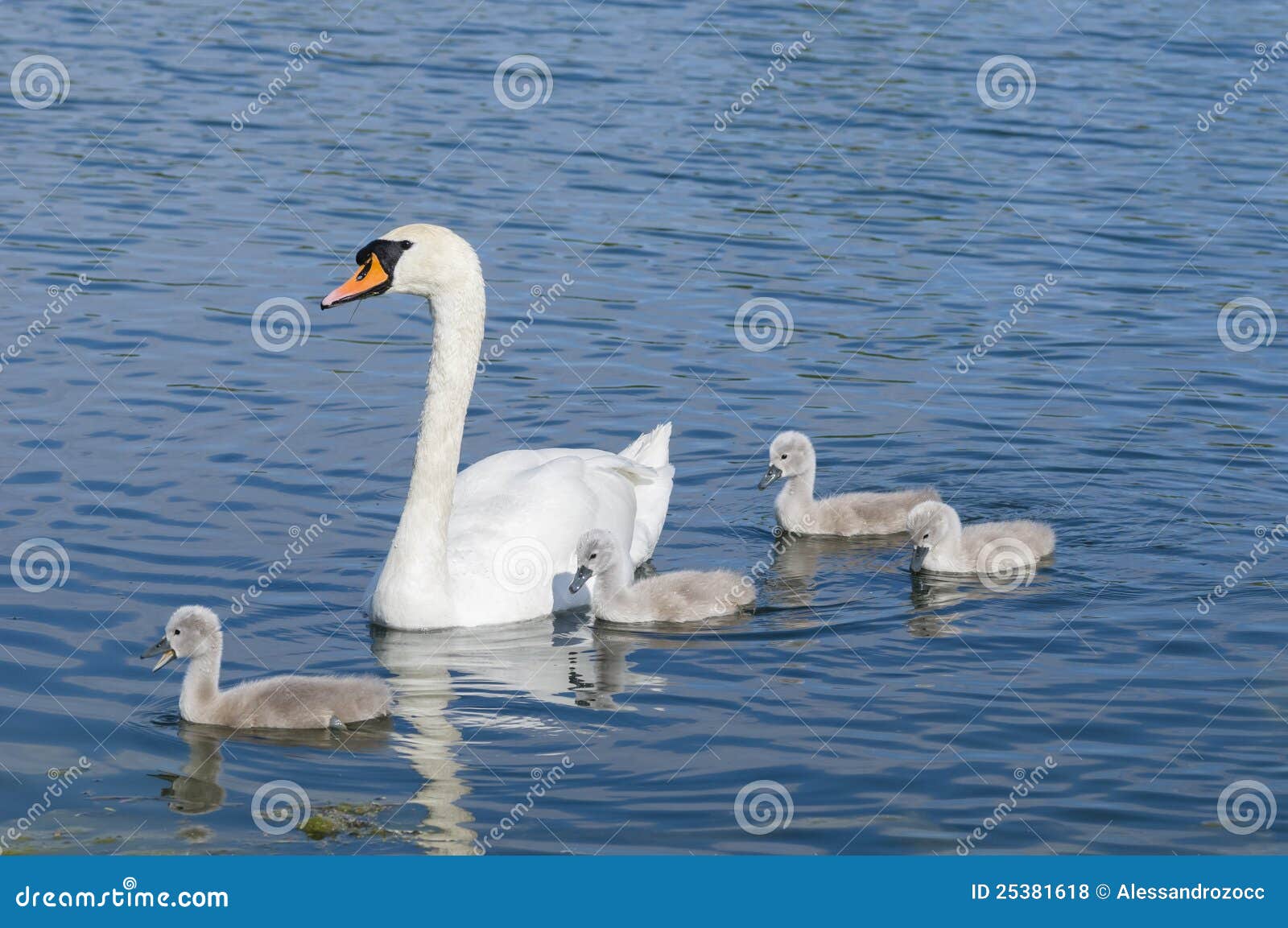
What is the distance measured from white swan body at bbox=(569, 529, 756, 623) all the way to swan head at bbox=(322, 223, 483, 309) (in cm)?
157

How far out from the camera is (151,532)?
36.5 feet

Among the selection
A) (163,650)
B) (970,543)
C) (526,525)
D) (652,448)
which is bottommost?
(163,650)

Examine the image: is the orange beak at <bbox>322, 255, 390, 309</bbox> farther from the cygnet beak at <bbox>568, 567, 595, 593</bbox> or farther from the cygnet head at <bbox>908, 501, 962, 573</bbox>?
the cygnet head at <bbox>908, 501, 962, 573</bbox>

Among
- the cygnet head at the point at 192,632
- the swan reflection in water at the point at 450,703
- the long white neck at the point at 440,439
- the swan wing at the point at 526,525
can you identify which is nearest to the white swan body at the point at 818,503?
the swan wing at the point at 526,525

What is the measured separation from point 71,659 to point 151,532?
6.11 ft

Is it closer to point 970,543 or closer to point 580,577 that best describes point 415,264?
point 580,577

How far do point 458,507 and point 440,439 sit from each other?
0.71 m

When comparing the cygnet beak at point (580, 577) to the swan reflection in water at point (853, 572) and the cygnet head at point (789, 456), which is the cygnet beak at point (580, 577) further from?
the cygnet head at point (789, 456)

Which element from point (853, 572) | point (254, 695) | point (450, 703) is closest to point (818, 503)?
point (853, 572)

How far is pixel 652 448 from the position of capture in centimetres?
1212

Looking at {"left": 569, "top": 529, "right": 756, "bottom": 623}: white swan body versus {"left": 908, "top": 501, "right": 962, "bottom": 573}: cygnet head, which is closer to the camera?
→ {"left": 569, "top": 529, "right": 756, "bottom": 623}: white swan body

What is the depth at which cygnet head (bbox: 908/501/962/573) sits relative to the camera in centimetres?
1093

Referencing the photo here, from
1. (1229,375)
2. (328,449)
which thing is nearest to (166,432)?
(328,449)

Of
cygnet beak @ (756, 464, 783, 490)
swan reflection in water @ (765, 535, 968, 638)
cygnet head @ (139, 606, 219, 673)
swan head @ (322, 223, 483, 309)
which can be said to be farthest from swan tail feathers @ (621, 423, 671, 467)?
cygnet head @ (139, 606, 219, 673)
